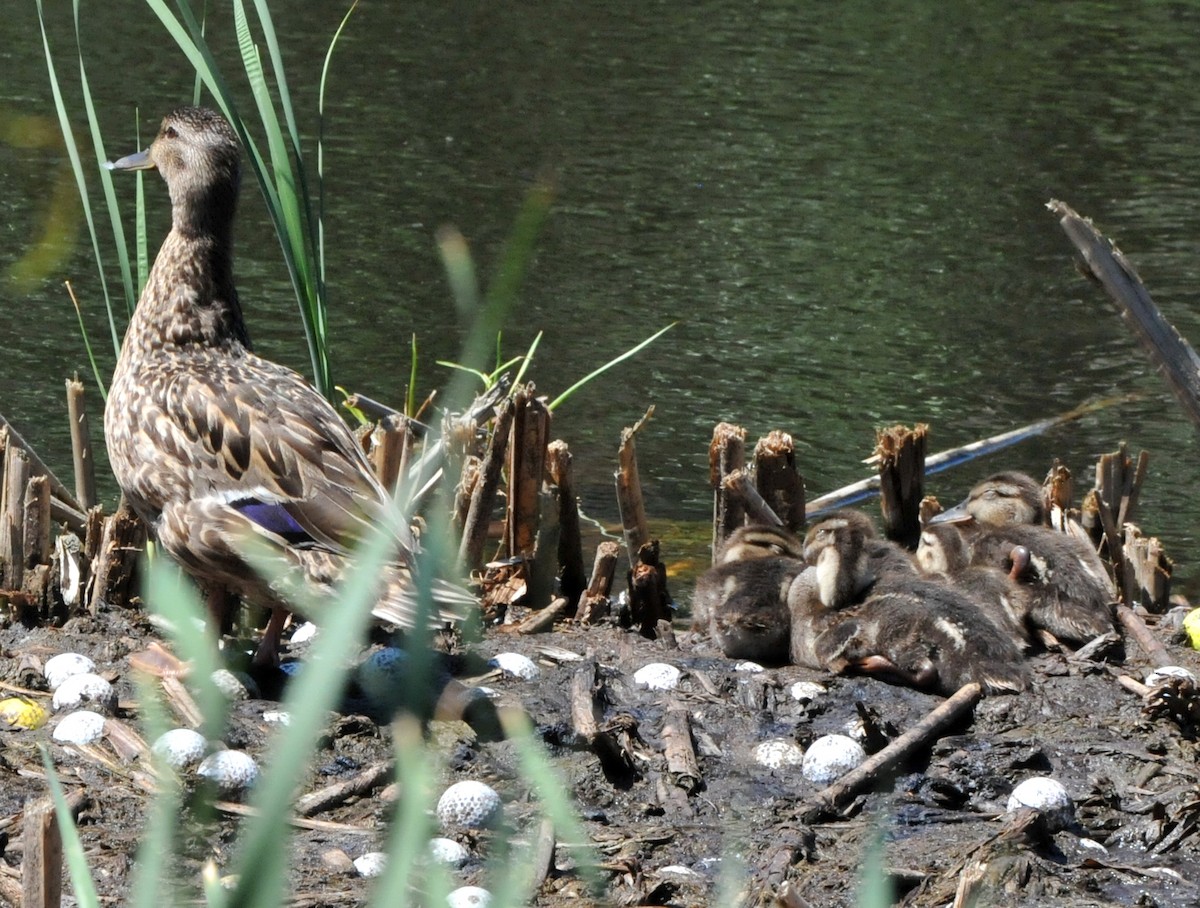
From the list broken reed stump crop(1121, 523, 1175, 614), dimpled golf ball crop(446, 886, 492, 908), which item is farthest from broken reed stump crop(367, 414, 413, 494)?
broken reed stump crop(1121, 523, 1175, 614)

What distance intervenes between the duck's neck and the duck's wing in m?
0.28

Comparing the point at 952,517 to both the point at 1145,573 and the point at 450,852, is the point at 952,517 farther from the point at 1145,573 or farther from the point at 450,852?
the point at 450,852

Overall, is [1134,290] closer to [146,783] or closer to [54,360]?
[146,783]

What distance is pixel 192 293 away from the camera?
5156mm

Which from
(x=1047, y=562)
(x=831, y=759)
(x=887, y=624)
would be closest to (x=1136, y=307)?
(x=831, y=759)

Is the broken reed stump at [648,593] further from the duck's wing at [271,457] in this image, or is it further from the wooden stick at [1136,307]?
the wooden stick at [1136,307]

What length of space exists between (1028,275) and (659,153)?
A: 3502 millimetres

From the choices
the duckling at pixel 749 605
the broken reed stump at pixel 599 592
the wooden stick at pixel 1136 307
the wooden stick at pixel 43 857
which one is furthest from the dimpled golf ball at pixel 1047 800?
the wooden stick at pixel 43 857

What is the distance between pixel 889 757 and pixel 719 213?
26.5ft

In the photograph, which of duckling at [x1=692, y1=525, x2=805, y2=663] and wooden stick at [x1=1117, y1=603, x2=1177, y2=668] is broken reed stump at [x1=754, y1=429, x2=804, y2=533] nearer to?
duckling at [x1=692, y1=525, x2=805, y2=663]

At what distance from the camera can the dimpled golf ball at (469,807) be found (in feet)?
12.8

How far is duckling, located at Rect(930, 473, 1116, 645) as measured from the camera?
5324 millimetres

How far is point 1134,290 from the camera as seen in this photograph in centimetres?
371

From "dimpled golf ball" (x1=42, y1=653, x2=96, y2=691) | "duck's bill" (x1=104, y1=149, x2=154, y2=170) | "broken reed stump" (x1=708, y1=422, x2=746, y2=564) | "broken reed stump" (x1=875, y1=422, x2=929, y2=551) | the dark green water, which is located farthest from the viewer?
the dark green water
